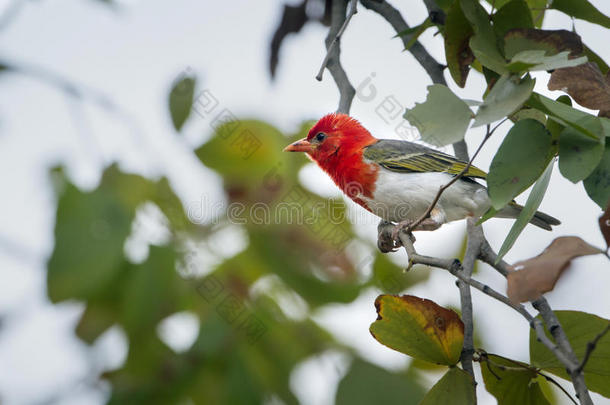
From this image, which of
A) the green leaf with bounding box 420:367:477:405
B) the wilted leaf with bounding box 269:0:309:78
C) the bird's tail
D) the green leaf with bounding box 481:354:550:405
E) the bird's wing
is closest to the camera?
the green leaf with bounding box 420:367:477:405

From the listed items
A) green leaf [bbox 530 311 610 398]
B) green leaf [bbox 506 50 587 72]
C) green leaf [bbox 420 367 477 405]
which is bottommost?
green leaf [bbox 420 367 477 405]

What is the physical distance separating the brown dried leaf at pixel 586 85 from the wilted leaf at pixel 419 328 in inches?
30.6

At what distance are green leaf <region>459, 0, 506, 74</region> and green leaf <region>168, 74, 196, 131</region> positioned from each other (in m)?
1.33

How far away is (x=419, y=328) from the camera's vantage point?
1950mm

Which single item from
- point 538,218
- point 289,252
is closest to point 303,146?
point 538,218

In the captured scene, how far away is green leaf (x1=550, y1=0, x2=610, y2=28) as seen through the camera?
2.24 meters

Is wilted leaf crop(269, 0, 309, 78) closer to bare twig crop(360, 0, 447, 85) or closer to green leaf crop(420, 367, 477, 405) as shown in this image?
bare twig crop(360, 0, 447, 85)

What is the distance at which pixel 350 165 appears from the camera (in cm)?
428

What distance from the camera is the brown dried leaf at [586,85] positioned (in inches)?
77.0

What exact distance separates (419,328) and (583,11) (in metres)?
1.28

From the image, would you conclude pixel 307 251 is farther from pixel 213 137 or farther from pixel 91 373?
pixel 91 373

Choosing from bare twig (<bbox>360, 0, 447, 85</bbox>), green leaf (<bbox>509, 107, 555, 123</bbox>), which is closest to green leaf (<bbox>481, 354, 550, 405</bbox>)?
green leaf (<bbox>509, 107, 555, 123</bbox>)

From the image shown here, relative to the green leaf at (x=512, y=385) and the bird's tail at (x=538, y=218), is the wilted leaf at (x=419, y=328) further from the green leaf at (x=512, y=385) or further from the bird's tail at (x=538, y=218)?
the bird's tail at (x=538, y=218)

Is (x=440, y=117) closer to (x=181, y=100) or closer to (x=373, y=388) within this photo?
(x=373, y=388)
